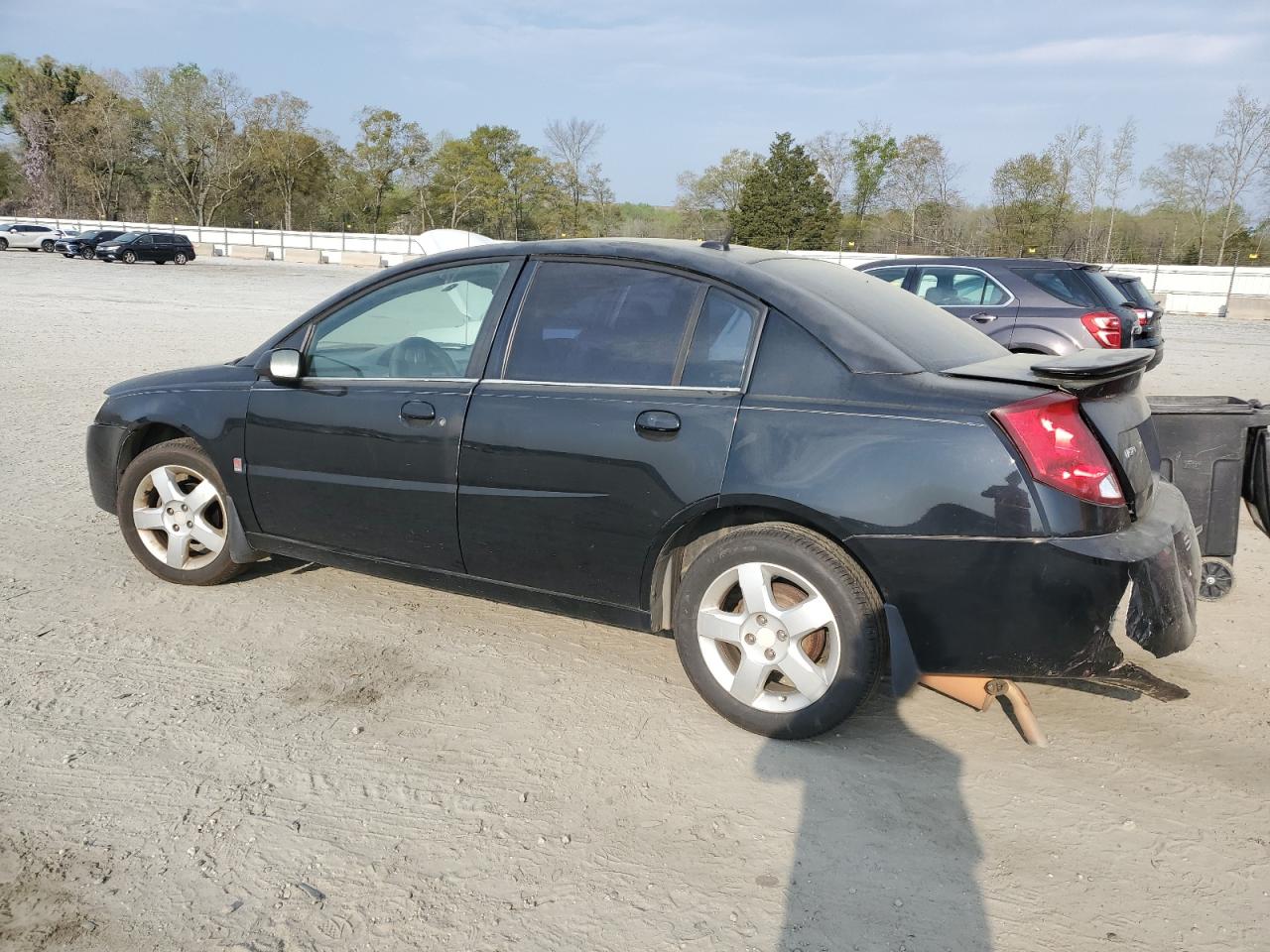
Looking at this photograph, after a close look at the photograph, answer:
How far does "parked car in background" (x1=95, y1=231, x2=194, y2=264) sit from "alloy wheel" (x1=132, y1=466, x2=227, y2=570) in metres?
39.1

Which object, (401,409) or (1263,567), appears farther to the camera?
(1263,567)

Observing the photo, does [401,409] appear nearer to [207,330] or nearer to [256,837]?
[256,837]

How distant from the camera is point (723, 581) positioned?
3.46 m

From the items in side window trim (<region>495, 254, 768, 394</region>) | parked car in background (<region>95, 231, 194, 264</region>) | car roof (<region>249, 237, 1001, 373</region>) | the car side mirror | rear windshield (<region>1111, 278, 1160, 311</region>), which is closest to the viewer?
car roof (<region>249, 237, 1001, 373</region>)

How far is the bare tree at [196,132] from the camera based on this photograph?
230 ft

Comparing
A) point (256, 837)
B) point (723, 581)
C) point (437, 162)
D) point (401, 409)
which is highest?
point (437, 162)

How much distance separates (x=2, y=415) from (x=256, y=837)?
7.55 metres

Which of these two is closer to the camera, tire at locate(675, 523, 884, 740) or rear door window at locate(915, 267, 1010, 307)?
tire at locate(675, 523, 884, 740)

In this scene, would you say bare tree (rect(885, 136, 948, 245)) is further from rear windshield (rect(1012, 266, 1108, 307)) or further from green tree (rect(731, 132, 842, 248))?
rear windshield (rect(1012, 266, 1108, 307))

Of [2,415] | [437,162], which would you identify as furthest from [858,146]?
[2,415]

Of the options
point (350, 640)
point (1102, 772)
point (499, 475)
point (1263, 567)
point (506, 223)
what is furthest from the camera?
point (506, 223)

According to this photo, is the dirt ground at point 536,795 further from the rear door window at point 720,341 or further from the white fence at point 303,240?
the white fence at point 303,240

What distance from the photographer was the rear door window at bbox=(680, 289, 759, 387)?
3521 millimetres

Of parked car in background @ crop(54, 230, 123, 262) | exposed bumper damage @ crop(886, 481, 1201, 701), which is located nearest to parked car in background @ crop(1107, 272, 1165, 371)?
exposed bumper damage @ crop(886, 481, 1201, 701)
